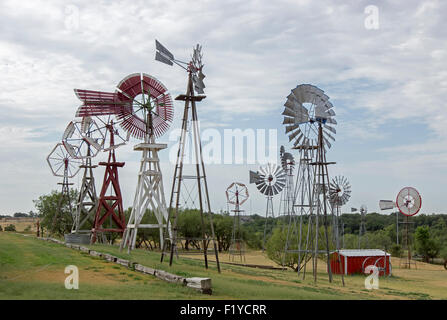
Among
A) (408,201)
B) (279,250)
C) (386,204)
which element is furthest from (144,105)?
(386,204)

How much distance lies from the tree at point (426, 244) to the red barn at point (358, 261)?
2739cm

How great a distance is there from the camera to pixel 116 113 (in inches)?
1146

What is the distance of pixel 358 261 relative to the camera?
38.6 metres

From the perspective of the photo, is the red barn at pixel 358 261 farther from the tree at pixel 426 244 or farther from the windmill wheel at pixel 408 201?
the tree at pixel 426 244

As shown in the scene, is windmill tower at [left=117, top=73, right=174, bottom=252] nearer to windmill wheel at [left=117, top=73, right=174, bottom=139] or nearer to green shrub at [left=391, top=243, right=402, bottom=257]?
windmill wheel at [left=117, top=73, right=174, bottom=139]

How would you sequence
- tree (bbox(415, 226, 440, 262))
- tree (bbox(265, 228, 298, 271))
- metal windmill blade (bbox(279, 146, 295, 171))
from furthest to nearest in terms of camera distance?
tree (bbox(415, 226, 440, 262)), metal windmill blade (bbox(279, 146, 295, 171)), tree (bbox(265, 228, 298, 271))

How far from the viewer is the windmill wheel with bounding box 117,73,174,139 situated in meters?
28.9

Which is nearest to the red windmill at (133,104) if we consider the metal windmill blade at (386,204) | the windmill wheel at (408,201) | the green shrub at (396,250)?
the windmill wheel at (408,201)

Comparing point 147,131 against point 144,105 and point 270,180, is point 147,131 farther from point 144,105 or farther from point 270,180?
point 270,180

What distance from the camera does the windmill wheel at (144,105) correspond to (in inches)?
1139

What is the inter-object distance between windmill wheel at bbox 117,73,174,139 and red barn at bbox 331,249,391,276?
18.8m

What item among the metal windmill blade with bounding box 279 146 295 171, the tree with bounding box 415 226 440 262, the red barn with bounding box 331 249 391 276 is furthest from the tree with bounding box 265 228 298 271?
the tree with bounding box 415 226 440 262

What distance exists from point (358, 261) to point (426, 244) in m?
30.6
